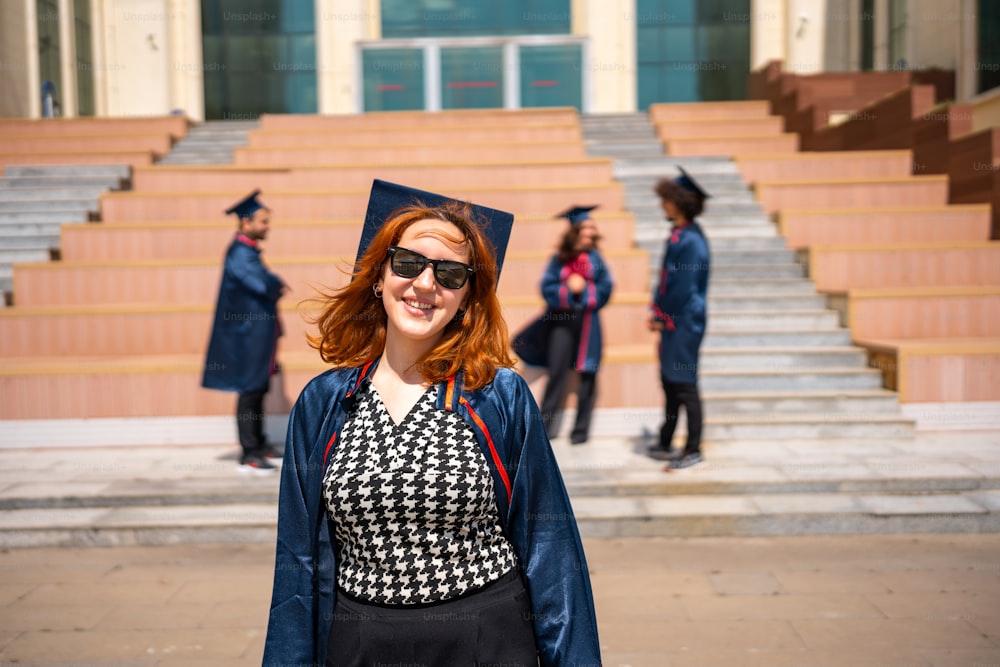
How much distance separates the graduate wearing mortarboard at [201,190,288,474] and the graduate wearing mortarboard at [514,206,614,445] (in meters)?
1.85

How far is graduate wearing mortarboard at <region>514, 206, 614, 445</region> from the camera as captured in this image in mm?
6480

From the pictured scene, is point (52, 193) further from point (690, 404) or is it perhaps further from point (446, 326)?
point (446, 326)

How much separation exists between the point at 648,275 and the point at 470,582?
278 inches

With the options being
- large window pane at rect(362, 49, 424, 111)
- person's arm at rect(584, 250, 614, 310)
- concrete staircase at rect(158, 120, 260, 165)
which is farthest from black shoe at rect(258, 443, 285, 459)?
large window pane at rect(362, 49, 424, 111)

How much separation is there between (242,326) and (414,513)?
14.7 ft

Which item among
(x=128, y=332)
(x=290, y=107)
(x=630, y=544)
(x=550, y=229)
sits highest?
(x=290, y=107)

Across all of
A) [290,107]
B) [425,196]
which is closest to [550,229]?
[425,196]

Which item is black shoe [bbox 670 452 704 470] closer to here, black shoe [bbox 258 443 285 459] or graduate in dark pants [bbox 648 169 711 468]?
graduate in dark pants [bbox 648 169 711 468]

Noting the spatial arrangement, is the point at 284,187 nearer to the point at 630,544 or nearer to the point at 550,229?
the point at 550,229

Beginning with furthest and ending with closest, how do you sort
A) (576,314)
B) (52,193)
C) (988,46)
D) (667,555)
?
(988,46) < (52,193) < (576,314) < (667,555)

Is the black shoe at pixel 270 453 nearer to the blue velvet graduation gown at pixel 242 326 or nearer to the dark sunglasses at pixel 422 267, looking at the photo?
the blue velvet graduation gown at pixel 242 326

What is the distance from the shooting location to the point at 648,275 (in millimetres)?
8625

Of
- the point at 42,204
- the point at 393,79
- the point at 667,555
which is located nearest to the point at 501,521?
the point at 667,555

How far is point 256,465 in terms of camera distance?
6098mm
